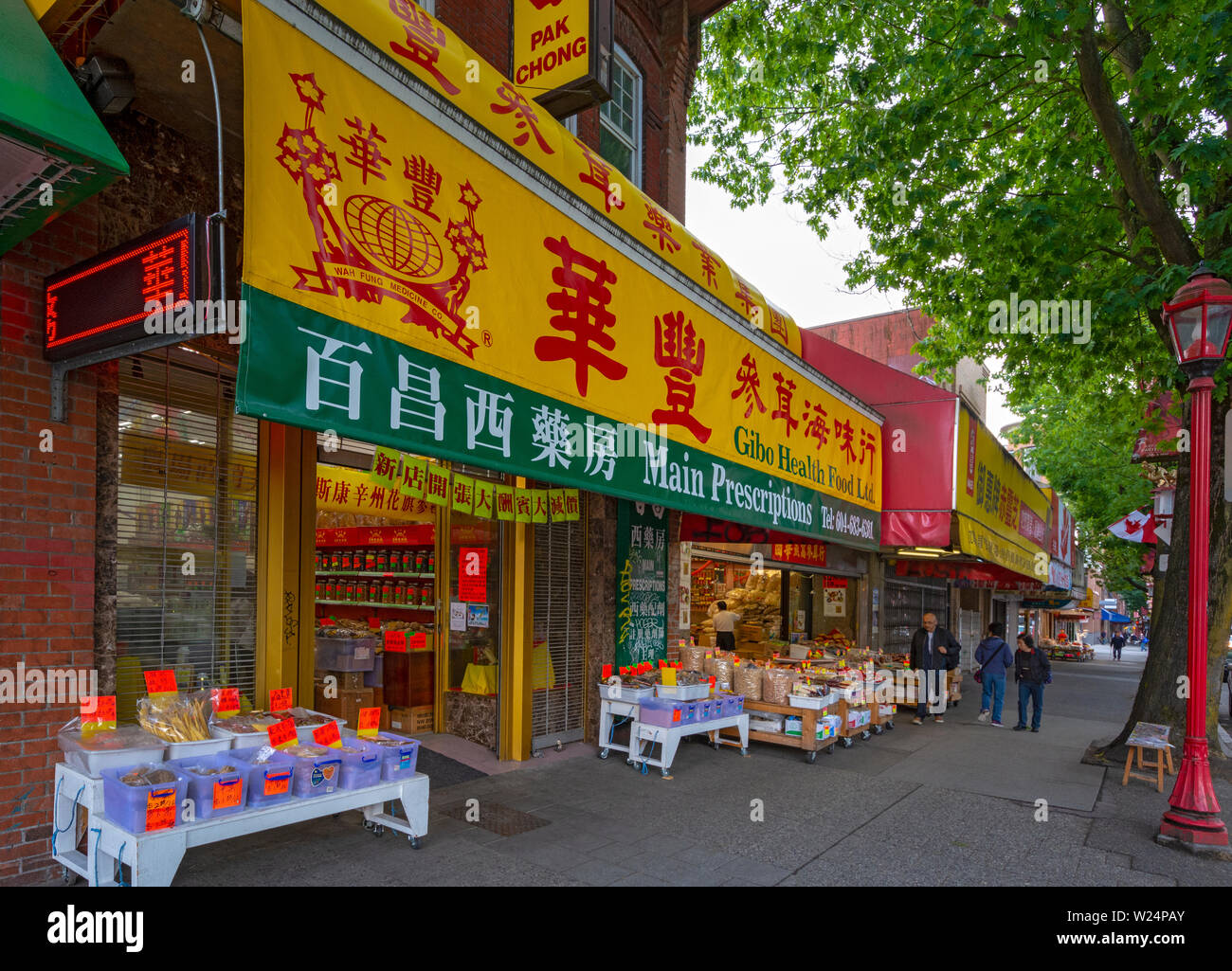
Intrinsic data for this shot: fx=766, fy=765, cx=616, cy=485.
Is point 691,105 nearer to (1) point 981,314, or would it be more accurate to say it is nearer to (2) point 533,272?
(1) point 981,314

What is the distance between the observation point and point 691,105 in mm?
14258

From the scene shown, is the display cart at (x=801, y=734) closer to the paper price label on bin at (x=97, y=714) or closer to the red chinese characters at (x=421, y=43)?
the paper price label on bin at (x=97, y=714)

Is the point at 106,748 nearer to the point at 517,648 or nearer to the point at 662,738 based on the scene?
the point at 517,648

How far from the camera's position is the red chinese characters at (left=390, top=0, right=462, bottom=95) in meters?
5.10

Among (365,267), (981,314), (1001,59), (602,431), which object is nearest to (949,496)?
(981,314)

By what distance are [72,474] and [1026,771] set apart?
1037cm

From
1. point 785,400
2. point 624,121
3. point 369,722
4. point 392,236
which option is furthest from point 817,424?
point 392,236

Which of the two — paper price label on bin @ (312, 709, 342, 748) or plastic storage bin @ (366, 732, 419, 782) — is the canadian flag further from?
paper price label on bin @ (312, 709, 342, 748)

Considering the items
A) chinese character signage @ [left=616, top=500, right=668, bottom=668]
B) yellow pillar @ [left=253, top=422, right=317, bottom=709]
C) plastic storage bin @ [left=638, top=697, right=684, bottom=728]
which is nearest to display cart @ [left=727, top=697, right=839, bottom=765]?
chinese character signage @ [left=616, top=500, right=668, bottom=668]

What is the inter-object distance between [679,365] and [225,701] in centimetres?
475

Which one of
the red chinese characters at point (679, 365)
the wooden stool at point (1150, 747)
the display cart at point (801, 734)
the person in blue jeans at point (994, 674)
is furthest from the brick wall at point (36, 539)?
the person in blue jeans at point (994, 674)

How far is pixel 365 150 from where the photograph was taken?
4.32 meters

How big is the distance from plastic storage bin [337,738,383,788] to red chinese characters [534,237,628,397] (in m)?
2.98

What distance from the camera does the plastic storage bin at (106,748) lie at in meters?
4.27
